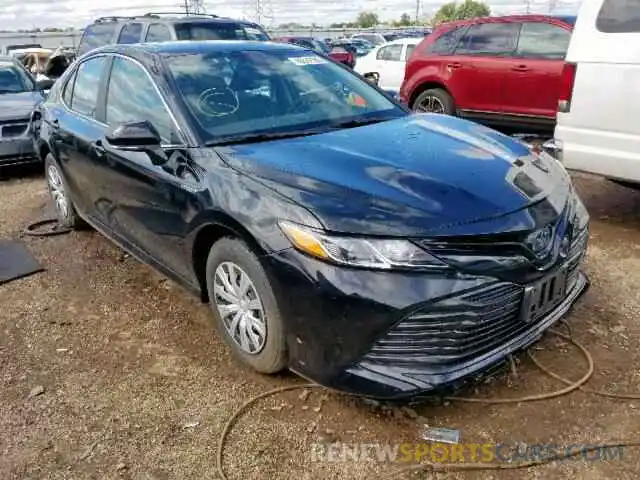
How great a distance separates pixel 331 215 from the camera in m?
2.55

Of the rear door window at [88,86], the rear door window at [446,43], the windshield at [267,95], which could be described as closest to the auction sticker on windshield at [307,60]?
the windshield at [267,95]

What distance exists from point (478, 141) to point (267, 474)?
2.02 meters

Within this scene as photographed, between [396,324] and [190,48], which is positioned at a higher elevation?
[190,48]

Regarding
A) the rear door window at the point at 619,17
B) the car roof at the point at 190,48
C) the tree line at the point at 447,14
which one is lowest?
the tree line at the point at 447,14

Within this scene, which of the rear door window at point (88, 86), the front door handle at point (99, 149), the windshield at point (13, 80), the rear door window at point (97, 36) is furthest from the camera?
the rear door window at point (97, 36)

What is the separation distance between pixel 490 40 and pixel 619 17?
14.4 ft

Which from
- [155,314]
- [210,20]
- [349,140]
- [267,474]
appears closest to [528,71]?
[210,20]

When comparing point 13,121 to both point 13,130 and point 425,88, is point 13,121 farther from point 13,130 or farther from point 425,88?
point 425,88

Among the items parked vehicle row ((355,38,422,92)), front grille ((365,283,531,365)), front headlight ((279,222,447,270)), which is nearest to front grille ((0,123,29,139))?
front headlight ((279,222,447,270))

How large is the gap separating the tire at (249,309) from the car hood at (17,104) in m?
5.68

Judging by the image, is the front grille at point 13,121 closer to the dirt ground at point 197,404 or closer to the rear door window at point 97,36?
the rear door window at point 97,36

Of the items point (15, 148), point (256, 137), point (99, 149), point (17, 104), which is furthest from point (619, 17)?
point (17, 104)

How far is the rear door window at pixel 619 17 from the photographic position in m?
4.43

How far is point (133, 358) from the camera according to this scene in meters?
3.39
